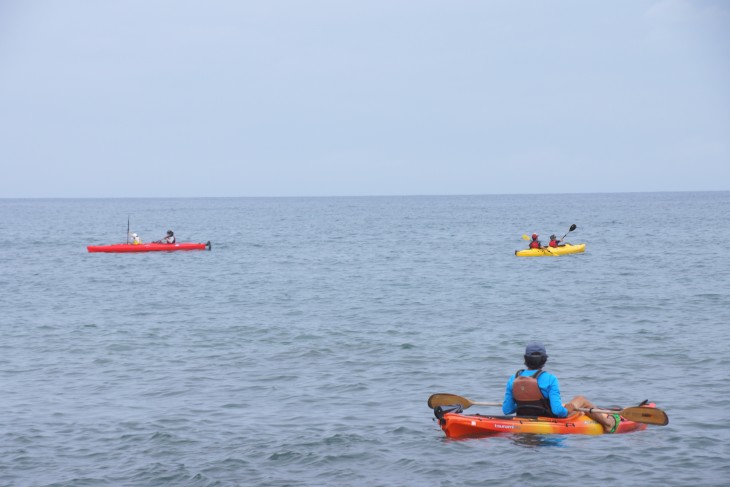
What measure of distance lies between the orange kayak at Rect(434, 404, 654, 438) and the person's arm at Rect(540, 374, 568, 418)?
121 mm

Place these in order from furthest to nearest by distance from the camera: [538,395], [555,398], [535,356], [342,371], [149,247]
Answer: [149,247]
[342,371]
[538,395]
[555,398]
[535,356]

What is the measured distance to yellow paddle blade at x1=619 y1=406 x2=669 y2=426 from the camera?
47.2 ft

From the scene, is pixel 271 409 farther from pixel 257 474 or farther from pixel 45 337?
pixel 45 337

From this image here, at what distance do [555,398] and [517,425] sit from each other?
756 millimetres

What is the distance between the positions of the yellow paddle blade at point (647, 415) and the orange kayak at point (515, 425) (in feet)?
0.62

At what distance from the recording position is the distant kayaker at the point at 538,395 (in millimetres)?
13898

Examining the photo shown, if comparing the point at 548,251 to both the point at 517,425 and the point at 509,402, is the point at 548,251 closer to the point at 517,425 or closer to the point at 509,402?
the point at 509,402

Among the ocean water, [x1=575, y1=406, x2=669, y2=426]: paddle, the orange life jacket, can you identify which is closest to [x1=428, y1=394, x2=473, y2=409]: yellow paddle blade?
the ocean water

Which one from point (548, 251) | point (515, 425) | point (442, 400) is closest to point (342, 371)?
point (442, 400)

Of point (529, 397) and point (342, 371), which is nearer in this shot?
point (529, 397)

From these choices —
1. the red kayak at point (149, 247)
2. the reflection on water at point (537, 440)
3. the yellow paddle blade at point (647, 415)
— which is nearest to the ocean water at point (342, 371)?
the reflection on water at point (537, 440)

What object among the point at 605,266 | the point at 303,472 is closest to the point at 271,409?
the point at 303,472

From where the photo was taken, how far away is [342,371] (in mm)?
20391

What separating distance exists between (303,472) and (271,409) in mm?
3758
